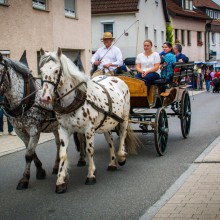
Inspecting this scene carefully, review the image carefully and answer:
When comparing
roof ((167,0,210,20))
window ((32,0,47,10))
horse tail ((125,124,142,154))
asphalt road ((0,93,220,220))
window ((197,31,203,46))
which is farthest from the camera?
window ((197,31,203,46))

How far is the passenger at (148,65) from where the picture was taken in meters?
10.2

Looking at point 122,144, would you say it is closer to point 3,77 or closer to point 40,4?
point 3,77

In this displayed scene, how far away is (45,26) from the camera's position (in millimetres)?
21000

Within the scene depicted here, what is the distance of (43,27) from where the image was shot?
68.3 feet

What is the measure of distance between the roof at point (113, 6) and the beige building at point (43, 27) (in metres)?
11.7

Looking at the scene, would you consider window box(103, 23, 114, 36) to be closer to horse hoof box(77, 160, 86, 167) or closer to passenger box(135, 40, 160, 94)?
passenger box(135, 40, 160, 94)

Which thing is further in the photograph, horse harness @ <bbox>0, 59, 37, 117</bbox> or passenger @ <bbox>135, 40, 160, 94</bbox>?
passenger @ <bbox>135, 40, 160, 94</bbox>

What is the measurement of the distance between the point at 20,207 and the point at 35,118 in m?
1.50

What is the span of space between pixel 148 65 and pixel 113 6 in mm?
27686

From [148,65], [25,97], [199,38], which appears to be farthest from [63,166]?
[199,38]

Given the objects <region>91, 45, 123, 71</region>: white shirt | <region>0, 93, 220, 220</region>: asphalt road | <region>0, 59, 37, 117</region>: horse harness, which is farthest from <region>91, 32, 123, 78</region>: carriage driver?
<region>0, 59, 37, 117</region>: horse harness

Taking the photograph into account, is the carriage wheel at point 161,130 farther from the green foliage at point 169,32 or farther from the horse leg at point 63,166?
the green foliage at point 169,32

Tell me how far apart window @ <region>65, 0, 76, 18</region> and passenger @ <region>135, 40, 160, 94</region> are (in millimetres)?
13284

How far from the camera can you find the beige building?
18406 millimetres
